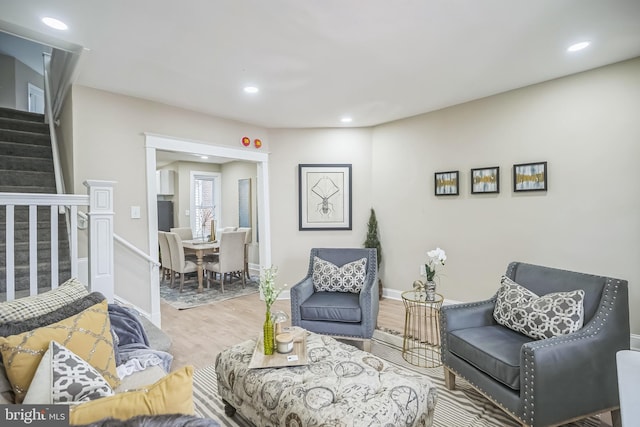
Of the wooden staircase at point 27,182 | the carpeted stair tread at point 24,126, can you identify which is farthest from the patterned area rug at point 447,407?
the carpeted stair tread at point 24,126

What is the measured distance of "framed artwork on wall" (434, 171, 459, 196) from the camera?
4.05 m

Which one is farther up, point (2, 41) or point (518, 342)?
point (2, 41)

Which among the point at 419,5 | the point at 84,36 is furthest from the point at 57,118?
the point at 419,5

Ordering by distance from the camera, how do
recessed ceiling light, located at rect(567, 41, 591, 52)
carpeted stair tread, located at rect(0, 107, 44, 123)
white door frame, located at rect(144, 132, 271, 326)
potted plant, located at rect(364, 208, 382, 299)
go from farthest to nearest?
potted plant, located at rect(364, 208, 382, 299)
carpeted stair tread, located at rect(0, 107, 44, 123)
white door frame, located at rect(144, 132, 271, 326)
recessed ceiling light, located at rect(567, 41, 591, 52)

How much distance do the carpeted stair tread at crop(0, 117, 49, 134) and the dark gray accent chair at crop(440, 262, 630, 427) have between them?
5276 mm

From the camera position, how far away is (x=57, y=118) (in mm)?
3975

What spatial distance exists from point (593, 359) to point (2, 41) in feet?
27.6

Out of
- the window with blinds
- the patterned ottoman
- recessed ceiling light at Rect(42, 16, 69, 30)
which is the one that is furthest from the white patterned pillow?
the window with blinds

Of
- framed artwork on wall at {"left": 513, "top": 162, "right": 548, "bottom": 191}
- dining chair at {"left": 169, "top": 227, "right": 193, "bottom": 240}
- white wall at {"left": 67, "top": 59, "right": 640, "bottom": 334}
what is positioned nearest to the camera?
white wall at {"left": 67, "top": 59, "right": 640, "bottom": 334}

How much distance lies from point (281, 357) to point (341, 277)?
1.53 m

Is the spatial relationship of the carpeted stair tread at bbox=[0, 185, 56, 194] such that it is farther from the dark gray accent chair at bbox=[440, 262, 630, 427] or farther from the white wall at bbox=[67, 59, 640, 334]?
the dark gray accent chair at bbox=[440, 262, 630, 427]

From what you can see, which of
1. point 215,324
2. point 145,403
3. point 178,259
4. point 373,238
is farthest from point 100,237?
point 373,238

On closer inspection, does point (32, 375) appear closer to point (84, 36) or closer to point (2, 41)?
point (84, 36)

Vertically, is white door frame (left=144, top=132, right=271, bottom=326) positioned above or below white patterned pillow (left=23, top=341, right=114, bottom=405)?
above
